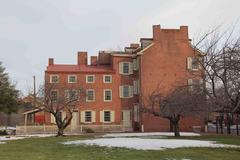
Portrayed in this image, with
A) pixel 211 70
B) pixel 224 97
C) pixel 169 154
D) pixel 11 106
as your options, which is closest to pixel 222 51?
pixel 211 70

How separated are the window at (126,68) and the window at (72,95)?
11590 mm

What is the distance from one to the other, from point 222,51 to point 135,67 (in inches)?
1602

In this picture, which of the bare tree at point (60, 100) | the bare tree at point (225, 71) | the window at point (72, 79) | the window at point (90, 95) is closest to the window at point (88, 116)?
the window at point (90, 95)

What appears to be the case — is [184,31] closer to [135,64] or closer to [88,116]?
[135,64]

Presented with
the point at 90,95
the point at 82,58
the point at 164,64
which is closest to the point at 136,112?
the point at 90,95

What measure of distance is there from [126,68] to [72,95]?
14.3m

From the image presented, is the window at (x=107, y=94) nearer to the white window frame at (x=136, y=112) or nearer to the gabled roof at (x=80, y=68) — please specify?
the gabled roof at (x=80, y=68)

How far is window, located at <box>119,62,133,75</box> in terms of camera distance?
6212 cm

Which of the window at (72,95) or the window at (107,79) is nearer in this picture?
the window at (72,95)

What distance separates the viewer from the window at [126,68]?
62.1m

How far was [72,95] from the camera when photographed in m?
49.8

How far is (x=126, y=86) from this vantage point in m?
62.2

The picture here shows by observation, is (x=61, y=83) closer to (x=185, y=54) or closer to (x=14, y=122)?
(x=185, y=54)

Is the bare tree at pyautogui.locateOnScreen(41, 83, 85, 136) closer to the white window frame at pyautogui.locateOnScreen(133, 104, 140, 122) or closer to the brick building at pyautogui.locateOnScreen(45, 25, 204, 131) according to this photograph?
the brick building at pyautogui.locateOnScreen(45, 25, 204, 131)
